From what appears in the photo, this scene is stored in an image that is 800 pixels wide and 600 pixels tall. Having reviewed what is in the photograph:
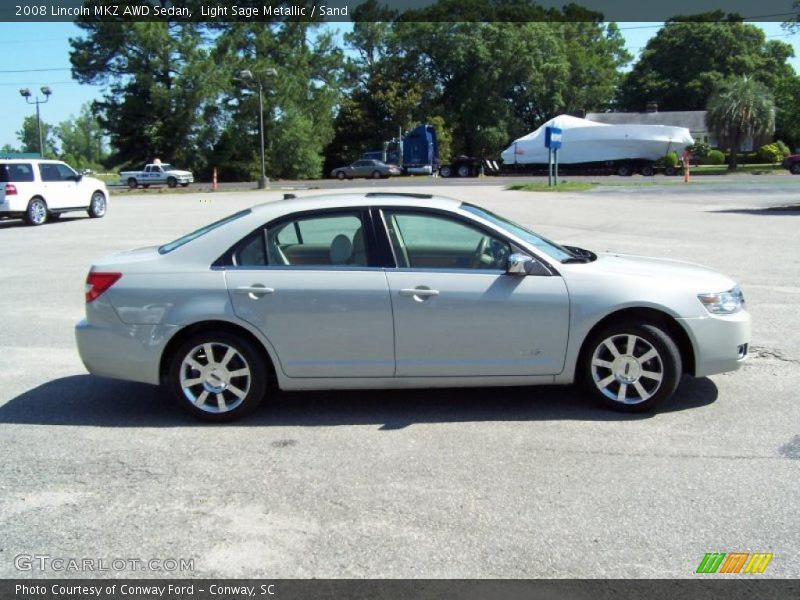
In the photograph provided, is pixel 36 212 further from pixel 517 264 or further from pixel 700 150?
pixel 700 150

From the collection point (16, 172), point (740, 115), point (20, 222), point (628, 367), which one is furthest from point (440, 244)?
point (740, 115)

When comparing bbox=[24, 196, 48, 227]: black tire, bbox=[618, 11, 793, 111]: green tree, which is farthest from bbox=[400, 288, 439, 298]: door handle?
bbox=[618, 11, 793, 111]: green tree

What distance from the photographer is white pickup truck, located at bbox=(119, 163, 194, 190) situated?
2105 inches

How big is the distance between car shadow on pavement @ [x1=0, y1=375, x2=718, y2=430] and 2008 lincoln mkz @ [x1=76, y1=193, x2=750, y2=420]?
0.26 m

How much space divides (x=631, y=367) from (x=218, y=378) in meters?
2.92

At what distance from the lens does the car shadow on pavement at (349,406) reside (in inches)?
219

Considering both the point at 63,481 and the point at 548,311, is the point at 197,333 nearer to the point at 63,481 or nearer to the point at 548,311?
the point at 63,481

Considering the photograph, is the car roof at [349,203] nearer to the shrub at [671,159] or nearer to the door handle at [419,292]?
the door handle at [419,292]

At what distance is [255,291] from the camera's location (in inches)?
212

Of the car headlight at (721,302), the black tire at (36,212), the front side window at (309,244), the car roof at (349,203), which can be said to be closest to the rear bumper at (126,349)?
→ the front side window at (309,244)

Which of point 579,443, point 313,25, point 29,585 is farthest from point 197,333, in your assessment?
point 313,25

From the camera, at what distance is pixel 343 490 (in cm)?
440

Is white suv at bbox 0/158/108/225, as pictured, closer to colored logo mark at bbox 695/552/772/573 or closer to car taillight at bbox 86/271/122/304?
car taillight at bbox 86/271/122/304

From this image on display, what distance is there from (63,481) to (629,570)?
3.23 m
